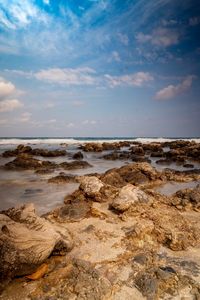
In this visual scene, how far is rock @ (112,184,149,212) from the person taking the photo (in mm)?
5500

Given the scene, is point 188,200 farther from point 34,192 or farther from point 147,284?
point 34,192

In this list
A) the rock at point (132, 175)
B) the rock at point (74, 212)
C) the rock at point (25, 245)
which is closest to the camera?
the rock at point (25, 245)

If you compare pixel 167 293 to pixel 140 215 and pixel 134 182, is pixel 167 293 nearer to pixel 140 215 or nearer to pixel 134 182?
pixel 140 215

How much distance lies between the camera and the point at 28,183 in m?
9.56

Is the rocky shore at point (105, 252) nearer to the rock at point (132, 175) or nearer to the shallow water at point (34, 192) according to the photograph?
the shallow water at point (34, 192)

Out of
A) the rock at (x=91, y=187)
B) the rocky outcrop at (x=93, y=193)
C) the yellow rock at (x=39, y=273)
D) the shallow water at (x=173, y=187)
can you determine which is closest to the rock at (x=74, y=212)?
the rocky outcrop at (x=93, y=193)

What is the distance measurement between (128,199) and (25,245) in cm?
301

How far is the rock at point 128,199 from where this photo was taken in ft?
18.0

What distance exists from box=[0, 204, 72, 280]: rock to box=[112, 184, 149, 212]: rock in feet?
6.34

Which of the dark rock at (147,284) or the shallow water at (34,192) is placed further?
the shallow water at (34,192)

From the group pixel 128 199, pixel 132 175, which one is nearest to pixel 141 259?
pixel 128 199

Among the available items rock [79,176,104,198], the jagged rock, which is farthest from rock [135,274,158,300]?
rock [79,176,104,198]

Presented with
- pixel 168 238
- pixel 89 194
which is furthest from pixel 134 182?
pixel 168 238

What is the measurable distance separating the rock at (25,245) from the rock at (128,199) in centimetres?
193
